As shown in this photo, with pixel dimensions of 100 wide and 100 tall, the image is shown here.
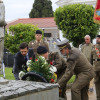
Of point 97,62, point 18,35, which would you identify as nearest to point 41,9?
point 18,35

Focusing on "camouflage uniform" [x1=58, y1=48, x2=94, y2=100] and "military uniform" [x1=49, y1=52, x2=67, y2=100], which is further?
"military uniform" [x1=49, y1=52, x2=67, y2=100]

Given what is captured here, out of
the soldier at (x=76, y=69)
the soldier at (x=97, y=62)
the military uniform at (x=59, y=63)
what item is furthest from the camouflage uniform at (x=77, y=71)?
the soldier at (x=97, y=62)

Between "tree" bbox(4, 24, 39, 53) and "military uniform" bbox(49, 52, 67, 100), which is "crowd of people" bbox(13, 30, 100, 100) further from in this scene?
"tree" bbox(4, 24, 39, 53)

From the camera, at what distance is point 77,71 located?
5.89 metres

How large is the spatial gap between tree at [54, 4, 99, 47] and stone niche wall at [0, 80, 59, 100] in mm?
22893

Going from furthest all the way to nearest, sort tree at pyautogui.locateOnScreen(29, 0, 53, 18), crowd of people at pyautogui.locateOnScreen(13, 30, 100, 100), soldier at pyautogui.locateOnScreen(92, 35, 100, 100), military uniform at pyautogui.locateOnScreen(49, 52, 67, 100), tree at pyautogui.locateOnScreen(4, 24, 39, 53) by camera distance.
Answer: tree at pyautogui.locateOnScreen(29, 0, 53, 18)
tree at pyautogui.locateOnScreen(4, 24, 39, 53)
soldier at pyautogui.locateOnScreen(92, 35, 100, 100)
military uniform at pyautogui.locateOnScreen(49, 52, 67, 100)
crowd of people at pyautogui.locateOnScreen(13, 30, 100, 100)

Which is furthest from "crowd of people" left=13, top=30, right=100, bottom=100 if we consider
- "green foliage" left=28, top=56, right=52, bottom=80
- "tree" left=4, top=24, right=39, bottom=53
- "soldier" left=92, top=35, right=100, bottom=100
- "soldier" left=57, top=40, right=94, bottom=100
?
"tree" left=4, top=24, right=39, bottom=53

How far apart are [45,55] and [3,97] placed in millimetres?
1825

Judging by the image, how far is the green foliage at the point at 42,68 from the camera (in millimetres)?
4469

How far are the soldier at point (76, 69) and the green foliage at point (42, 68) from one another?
91 centimetres

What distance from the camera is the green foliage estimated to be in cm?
447

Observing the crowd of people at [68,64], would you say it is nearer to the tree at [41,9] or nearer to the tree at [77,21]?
the tree at [77,21]

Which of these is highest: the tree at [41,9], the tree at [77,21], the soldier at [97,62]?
the tree at [41,9]

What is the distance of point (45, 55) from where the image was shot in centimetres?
494
